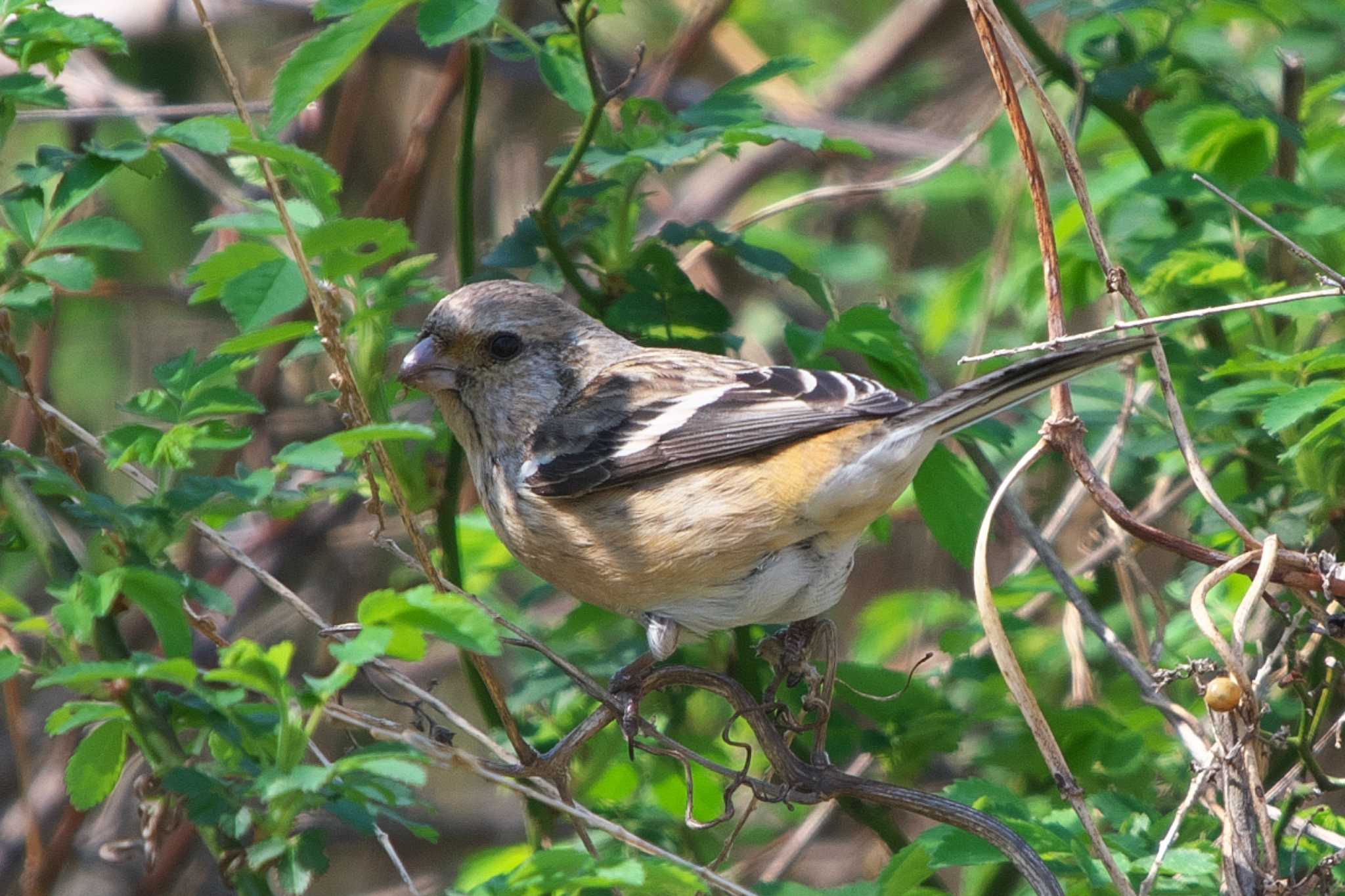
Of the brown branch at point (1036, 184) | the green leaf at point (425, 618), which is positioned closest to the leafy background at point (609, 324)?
the green leaf at point (425, 618)

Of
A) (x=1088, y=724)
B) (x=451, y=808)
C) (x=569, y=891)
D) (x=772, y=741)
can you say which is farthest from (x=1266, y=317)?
(x=451, y=808)

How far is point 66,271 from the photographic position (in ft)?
7.94

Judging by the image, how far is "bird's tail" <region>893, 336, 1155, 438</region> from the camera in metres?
2.47

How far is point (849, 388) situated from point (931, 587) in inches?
92.0

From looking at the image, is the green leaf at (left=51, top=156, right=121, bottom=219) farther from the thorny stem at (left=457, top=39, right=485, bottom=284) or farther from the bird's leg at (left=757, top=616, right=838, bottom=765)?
the bird's leg at (left=757, top=616, right=838, bottom=765)

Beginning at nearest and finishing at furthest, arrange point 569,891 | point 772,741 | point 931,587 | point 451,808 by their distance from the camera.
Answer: point 569,891, point 772,741, point 931,587, point 451,808

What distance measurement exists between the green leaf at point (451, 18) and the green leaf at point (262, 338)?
24.5 inches

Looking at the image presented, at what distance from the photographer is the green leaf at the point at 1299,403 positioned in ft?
8.82

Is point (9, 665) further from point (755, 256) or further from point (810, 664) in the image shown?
point (755, 256)

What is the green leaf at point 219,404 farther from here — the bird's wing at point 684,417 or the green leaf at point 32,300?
the bird's wing at point 684,417

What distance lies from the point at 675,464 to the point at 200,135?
144 centimetres

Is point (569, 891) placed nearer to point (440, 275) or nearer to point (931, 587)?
point (931, 587)

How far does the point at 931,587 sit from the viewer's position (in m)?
5.39

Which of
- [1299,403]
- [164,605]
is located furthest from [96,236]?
[1299,403]
